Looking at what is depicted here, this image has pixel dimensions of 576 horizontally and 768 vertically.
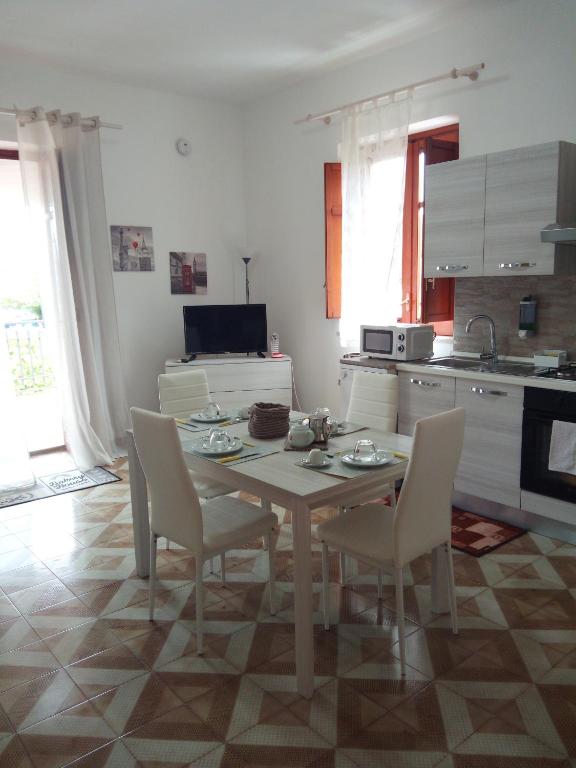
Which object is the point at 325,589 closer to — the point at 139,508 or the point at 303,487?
the point at 303,487

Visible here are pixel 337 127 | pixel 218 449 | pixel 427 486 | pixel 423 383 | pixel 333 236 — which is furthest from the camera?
pixel 333 236

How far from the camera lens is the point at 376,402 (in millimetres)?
3195

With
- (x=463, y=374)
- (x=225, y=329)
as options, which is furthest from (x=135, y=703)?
(x=225, y=329)

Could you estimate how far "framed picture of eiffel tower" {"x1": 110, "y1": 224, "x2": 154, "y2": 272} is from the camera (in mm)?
5074

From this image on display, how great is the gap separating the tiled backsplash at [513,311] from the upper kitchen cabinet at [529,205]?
0.24 meters

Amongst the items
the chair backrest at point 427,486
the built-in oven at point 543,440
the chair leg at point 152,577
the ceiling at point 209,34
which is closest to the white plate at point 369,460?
the chair backrest at point 427,486

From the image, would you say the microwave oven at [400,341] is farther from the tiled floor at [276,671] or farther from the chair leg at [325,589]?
the chair leg at [325,589]

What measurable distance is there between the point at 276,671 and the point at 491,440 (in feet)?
5.96

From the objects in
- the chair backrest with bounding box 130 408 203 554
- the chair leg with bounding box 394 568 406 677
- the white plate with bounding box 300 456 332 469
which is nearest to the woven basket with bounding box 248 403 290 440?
the white plate with bounding box 300 456 332 469

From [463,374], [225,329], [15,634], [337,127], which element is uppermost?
[337,127]

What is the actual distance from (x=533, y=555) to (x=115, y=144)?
4.29 m

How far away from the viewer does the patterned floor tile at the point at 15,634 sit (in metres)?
2.53

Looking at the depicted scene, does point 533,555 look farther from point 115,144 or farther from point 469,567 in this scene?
point 115,144

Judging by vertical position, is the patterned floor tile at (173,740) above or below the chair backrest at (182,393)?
below
